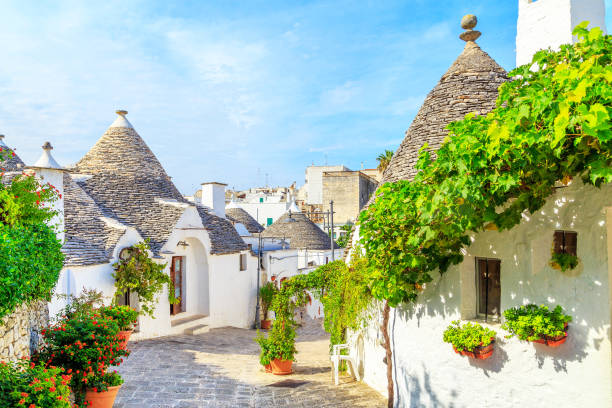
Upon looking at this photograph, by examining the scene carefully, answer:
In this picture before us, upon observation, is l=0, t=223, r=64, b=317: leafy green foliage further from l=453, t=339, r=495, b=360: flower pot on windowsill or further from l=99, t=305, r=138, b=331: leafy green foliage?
l=453, t=339, r=495, b=360: flower pot on windowsill

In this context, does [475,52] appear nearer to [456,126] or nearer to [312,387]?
[456,126]

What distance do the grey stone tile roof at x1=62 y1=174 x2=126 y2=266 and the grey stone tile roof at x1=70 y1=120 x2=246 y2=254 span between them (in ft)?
3.70

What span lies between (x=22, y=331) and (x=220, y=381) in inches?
200

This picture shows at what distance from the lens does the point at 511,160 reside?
14.8ft

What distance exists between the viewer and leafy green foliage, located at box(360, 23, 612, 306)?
387 centimetres

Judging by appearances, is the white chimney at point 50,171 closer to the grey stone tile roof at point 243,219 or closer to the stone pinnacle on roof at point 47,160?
the stone pinnacle on roof at point 47,160

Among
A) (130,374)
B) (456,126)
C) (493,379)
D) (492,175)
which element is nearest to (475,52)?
(456,126)

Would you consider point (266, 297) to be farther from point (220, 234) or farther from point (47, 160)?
point (47, 160)

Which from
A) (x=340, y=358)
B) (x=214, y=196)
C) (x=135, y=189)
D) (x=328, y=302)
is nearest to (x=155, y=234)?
(x=135, y=189)

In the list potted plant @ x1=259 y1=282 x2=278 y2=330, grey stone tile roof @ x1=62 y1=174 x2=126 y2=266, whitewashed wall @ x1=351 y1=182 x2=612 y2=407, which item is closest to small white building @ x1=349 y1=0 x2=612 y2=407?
whitewashed wall @ x1=351 y1=182 x2=612 y2=407

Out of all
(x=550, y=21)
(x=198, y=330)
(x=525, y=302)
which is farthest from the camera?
(x=198, y=330)

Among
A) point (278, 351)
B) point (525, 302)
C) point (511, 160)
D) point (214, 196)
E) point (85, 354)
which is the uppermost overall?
point (214, 196)

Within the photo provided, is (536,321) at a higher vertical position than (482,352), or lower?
higher

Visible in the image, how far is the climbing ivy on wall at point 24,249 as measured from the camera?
13.6 feet
